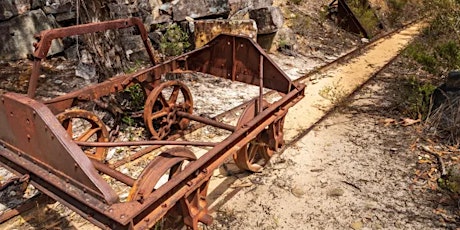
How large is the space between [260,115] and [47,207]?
2594 millimetres

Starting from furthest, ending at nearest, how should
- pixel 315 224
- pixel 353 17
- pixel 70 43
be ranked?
1. pixel 353 17
2. pixel 70 43
3. pixel 315 224

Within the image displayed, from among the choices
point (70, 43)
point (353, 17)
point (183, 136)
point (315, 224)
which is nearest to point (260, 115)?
point (315, 224)

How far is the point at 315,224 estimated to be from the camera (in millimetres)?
3922

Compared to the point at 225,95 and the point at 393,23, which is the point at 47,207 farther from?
the point at 393,23

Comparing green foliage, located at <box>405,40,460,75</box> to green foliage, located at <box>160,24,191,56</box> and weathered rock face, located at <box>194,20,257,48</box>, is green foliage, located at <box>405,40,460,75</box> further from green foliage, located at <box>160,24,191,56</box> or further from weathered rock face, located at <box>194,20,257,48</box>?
green foliage, located at <box>160,24,191,56</box>

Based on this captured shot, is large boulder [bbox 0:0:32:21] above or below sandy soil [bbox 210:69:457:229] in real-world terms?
above

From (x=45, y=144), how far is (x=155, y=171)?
0.89m

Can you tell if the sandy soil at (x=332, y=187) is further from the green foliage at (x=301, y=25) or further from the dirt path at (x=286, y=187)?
the green foliage at (x=301, y=25)

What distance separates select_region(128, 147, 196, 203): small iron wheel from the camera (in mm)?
Result: 2850

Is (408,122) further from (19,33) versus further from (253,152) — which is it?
(19,33)

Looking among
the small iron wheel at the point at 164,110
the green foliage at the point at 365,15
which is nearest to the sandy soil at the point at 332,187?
the small iron wheel at the point at 164,110


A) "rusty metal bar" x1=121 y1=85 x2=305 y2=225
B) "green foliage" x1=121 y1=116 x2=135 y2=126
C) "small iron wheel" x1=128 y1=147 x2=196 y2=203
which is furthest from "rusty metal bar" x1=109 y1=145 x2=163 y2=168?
"rusty metal bar" x1=121 y1=85 x2=305 y2=225

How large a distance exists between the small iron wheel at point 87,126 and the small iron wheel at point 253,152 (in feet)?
5.92

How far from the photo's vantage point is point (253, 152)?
4.81 metres
